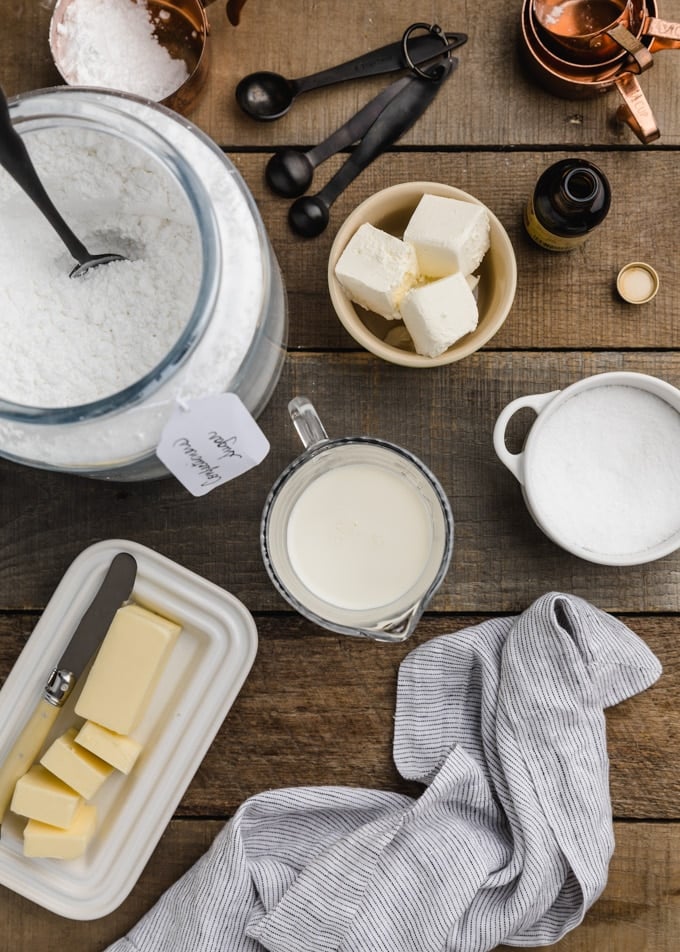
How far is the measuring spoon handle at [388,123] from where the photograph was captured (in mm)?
864

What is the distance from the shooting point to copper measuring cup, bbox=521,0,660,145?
827mm

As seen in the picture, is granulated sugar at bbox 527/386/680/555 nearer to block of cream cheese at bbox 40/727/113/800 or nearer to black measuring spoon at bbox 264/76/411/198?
black measuring spoon at bbox 264/76/411/198

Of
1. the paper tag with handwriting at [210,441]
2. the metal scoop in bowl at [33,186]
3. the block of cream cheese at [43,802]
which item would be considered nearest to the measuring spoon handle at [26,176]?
the metal scoop in bowl at [33,186]

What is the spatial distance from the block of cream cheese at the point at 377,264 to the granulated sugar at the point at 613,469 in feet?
0.66

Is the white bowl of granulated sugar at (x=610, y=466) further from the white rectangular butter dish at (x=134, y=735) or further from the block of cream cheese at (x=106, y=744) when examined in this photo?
the block of cream cheese at (x=106, y=744)

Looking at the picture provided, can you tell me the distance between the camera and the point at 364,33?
882 millimetres

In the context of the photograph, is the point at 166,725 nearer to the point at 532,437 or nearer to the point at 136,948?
the point at 136,948

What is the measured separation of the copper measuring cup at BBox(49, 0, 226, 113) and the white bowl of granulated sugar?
44 cm

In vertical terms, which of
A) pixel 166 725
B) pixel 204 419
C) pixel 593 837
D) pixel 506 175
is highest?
pixel 204 419

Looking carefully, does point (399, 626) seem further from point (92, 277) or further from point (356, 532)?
point (92, 277)

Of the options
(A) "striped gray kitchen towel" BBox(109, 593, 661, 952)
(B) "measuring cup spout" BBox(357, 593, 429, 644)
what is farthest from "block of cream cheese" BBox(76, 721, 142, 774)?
(B) "measuring cup spout" BBox(357, 593, 429, 644)

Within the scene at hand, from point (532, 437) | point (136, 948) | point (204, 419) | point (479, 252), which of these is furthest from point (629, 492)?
point (136, 948)

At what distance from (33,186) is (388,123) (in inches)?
16.1

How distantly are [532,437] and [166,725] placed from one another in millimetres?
464
